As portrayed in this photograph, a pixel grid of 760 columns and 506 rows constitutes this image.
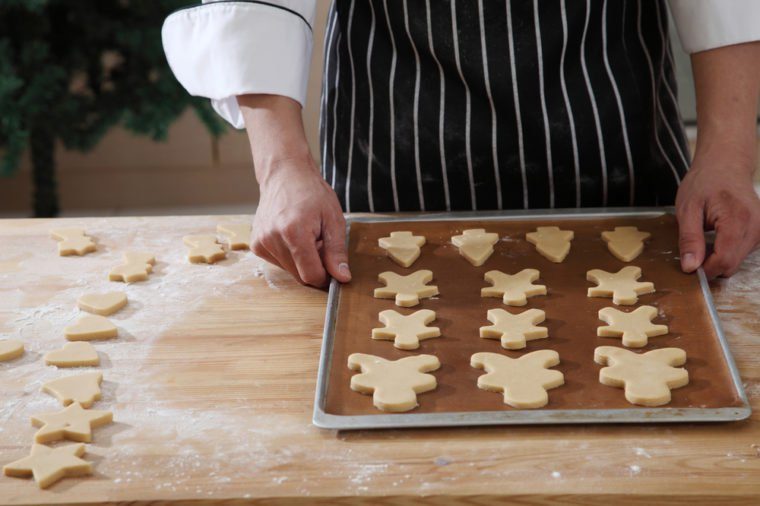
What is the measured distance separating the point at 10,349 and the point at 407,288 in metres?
0.51

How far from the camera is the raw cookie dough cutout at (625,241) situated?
49.8 inches

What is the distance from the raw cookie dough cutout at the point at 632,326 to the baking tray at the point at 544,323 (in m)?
0.01

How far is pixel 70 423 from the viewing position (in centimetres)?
94

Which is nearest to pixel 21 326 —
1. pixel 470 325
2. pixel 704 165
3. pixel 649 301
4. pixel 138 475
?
pixel 138 475

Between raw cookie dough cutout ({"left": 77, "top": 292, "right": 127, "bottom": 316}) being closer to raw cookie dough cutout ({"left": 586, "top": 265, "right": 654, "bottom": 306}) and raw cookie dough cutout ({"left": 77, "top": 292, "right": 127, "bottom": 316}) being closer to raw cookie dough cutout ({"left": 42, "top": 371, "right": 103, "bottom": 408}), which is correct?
raw cookie dough cutout ({"left": 42, "top": 371, "right": 103, "bottom": 408})

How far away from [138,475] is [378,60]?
2.85 ft

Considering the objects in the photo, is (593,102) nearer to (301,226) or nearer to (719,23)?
(719,23)

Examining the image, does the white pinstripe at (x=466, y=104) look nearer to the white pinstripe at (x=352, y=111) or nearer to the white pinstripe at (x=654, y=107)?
the white pinstripe at (x=352, y=111)

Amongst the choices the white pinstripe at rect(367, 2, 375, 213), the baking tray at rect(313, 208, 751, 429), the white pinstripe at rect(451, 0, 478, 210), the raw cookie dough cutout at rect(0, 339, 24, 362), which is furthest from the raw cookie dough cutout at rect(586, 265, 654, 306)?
the raw cookie dough cutout at rect(0, 339, 24, 362)

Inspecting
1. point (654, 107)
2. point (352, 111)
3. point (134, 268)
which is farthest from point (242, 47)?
point (654, 107)

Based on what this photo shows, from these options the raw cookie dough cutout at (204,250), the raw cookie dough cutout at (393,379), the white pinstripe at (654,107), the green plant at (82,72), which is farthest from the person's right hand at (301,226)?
the green plant at (82,72)

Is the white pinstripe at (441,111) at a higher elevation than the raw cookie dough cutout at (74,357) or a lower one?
higher

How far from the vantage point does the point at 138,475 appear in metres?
0.86

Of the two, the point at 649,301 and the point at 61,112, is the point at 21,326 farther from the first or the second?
the point at 61,112
